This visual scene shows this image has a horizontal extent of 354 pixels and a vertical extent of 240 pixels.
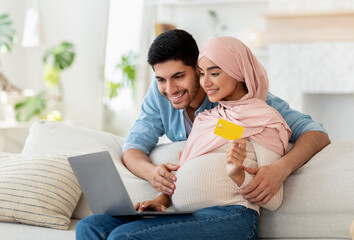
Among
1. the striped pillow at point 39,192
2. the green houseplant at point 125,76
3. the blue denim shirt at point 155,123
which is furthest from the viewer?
the green houseplant at point 125,76

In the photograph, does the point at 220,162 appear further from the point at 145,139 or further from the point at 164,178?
the point at 145,139

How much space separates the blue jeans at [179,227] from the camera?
130 cm

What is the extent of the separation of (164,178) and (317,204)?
0.49m

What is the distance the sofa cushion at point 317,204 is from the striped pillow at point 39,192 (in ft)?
2.23

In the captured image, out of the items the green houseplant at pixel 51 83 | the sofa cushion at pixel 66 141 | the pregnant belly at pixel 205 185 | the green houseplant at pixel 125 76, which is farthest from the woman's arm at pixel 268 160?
the green houseplant at pixel 125 76

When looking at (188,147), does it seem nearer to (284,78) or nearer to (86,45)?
(284,78)

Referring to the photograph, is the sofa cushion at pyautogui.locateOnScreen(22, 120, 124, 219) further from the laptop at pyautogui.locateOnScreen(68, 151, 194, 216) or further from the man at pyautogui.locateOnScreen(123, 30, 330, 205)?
the laptop at pyautogui.locateOnScreen(68, 151, 194, 216)

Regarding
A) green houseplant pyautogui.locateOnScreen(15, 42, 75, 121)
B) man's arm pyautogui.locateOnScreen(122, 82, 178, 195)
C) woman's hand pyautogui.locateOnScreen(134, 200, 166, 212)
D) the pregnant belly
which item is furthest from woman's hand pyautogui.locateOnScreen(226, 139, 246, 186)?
green houseplant pyautogui.locateOnScreen(15, 42, 75, 121)

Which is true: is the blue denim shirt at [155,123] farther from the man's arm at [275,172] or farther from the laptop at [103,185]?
the laptop at [103,185]

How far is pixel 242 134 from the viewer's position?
4.99 ft

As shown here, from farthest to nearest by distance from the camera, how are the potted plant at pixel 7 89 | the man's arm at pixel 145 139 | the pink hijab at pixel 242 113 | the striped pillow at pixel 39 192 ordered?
the potted plant at pixel 7 89
the man's arm at pixel 145 139
the striped pillow at pixel 39 192
the pink hijab at pixel 242 113

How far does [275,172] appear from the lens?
4.80 feet

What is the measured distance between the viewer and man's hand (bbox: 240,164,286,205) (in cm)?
142

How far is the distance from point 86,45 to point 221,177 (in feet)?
13.4
